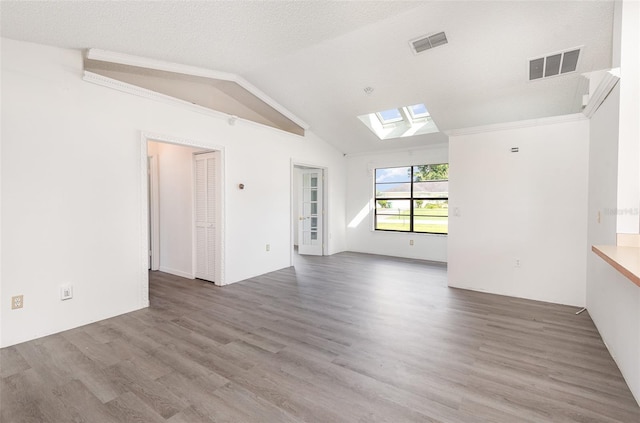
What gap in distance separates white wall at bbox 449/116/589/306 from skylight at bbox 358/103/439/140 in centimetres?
167

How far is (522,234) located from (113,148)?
512cm

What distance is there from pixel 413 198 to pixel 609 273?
411 cm

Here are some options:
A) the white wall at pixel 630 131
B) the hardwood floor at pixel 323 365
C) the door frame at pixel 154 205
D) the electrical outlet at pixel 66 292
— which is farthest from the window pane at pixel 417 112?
the electrical outlet at pixel 66 292

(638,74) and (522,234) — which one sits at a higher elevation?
(638,74)

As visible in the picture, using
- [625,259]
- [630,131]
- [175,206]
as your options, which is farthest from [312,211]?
[625,259]

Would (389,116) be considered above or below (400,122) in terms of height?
above

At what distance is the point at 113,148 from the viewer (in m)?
3.22

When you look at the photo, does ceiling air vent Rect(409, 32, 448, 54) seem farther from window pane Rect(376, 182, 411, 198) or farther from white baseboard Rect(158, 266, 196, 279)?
white baseboard Rect(158, 266, 196, 279)

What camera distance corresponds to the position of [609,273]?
102 inches

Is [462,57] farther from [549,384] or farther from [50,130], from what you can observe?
[50,130]

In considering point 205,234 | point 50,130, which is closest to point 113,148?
point 50,130

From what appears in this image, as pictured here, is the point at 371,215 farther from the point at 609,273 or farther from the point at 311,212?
the point at 609,273

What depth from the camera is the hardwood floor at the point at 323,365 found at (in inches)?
70.4

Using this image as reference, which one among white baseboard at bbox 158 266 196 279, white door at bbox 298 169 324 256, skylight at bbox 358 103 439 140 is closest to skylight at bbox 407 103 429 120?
skylight at bbox 358 103 439 140
